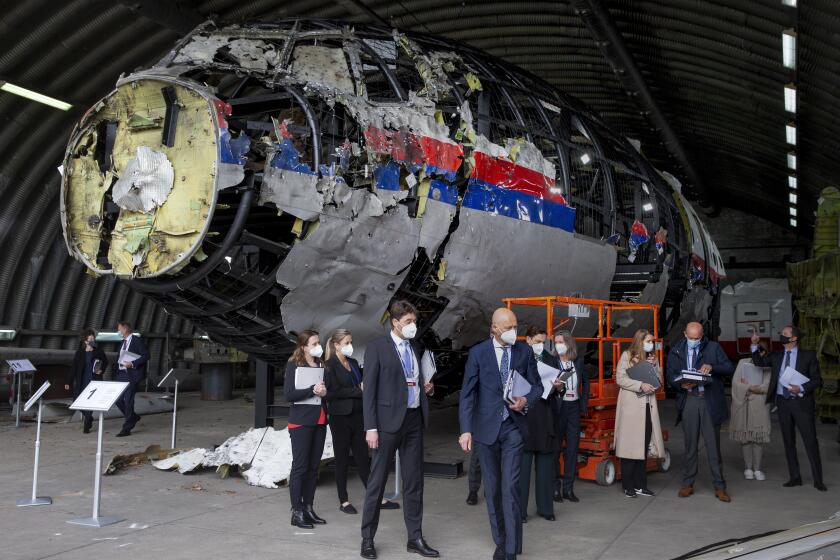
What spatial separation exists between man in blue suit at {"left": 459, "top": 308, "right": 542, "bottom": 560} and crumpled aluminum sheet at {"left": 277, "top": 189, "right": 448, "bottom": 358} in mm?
1801

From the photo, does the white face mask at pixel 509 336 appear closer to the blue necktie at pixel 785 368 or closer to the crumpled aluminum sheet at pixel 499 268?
the crumpled aluminum sheet at pixel 499 268

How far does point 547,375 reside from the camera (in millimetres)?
6719

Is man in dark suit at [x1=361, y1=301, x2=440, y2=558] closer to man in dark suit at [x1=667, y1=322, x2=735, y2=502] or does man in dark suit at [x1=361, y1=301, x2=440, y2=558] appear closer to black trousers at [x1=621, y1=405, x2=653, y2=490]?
black trousers at [x1=621, y1=405, x2=653, y2=490]

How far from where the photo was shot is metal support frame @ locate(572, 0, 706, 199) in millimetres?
14250

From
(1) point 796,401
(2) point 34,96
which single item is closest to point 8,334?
(2) point 34,96

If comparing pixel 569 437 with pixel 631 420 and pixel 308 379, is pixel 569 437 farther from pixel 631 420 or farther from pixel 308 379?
pixel 308 379

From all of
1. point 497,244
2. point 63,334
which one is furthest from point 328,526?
point 63,334

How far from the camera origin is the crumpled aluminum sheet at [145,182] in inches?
255

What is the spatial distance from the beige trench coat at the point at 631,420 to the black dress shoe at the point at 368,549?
3195mm

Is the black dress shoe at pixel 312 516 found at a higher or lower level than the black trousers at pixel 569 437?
lower

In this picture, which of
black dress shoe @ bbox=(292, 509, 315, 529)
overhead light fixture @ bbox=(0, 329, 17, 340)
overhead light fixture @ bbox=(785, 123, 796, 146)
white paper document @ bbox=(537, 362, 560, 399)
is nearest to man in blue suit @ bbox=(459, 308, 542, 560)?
white paper document @ bbox=(537, 362, 560, 399)

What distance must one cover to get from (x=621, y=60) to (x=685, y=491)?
11185mm

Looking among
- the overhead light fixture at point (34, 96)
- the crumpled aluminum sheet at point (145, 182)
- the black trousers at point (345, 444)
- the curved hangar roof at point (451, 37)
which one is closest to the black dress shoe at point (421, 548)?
the black trousers at point (345, 444)

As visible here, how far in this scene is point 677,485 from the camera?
27.2 ft
